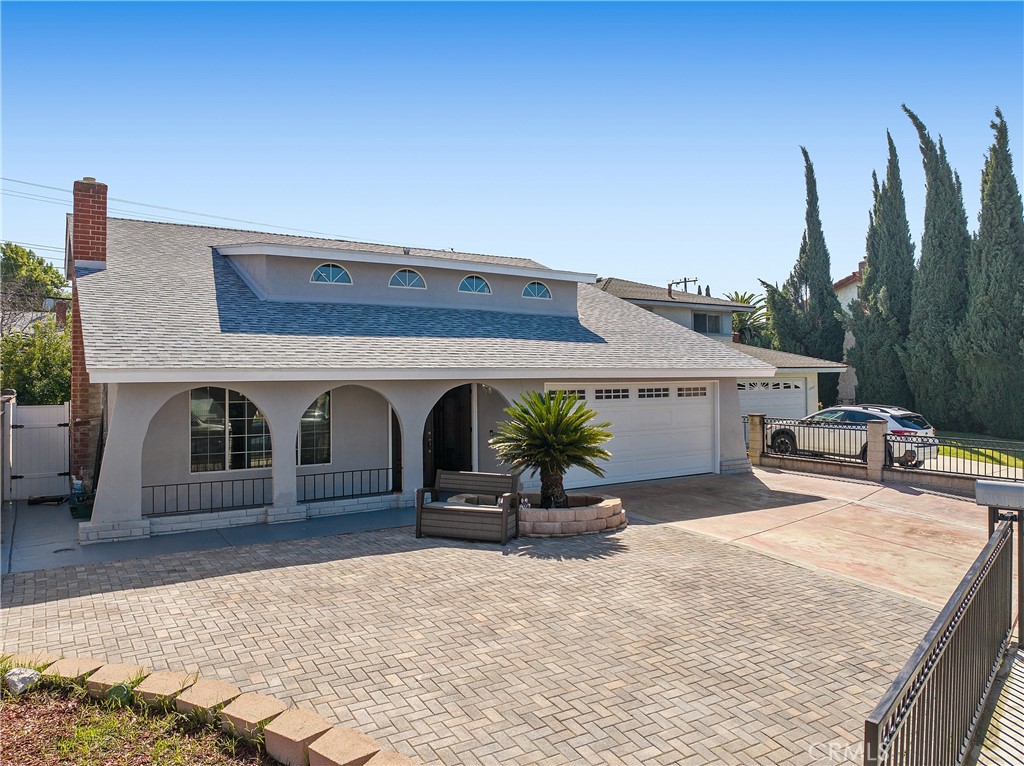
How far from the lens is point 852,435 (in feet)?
55.6

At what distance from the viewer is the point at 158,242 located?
598 inches

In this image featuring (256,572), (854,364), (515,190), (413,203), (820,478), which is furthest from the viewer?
(854,364)

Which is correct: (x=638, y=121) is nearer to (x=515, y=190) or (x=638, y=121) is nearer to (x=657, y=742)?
(x=515, y=190)

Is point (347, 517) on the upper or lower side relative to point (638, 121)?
lower

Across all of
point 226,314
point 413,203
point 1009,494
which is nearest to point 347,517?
point 226,314

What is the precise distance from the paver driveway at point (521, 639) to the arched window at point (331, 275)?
710 cm

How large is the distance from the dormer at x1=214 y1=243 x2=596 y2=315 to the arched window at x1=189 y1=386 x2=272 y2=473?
9.11ft

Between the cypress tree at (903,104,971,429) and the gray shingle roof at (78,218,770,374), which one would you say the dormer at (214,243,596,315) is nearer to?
the gray shingle roof at (78,218,770,374)

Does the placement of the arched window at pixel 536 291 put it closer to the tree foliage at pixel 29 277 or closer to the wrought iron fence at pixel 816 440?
the wrought iron fence at pixel 816 440

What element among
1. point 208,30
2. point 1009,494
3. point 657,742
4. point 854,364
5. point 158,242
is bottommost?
point 657,742

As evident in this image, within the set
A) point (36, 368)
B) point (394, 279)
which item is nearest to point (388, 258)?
point (394, 279)

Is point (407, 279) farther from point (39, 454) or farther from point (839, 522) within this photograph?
point (839, 522)

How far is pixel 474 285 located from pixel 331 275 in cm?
383

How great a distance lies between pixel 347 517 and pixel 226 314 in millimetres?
4622
